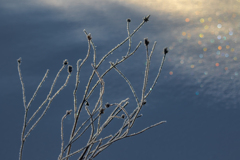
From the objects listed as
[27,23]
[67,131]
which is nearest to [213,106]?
[67,131]

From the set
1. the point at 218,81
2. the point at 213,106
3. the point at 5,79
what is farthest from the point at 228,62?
the point at 5,79

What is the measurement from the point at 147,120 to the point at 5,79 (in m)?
2.35

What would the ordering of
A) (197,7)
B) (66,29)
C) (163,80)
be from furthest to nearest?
1. (197,7)
2. (66,29)
3. (163,80)

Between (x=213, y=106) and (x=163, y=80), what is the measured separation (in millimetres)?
861

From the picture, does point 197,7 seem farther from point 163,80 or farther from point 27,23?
point 27,23

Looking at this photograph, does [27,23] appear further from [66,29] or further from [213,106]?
[213,106]

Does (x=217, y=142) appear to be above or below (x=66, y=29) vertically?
below

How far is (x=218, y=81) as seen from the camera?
505 cm

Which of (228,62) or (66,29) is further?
(66,29)

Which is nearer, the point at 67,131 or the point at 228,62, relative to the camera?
the point at 67,131

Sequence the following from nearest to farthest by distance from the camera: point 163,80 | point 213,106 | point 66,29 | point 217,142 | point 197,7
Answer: point 217,142, point 213,106, point 163,80, point 66,29, point 197,7

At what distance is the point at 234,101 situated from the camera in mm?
4816

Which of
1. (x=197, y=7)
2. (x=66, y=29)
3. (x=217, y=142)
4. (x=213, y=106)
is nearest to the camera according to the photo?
(x=217, y=142)

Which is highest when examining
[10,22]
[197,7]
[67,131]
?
[197,7]
